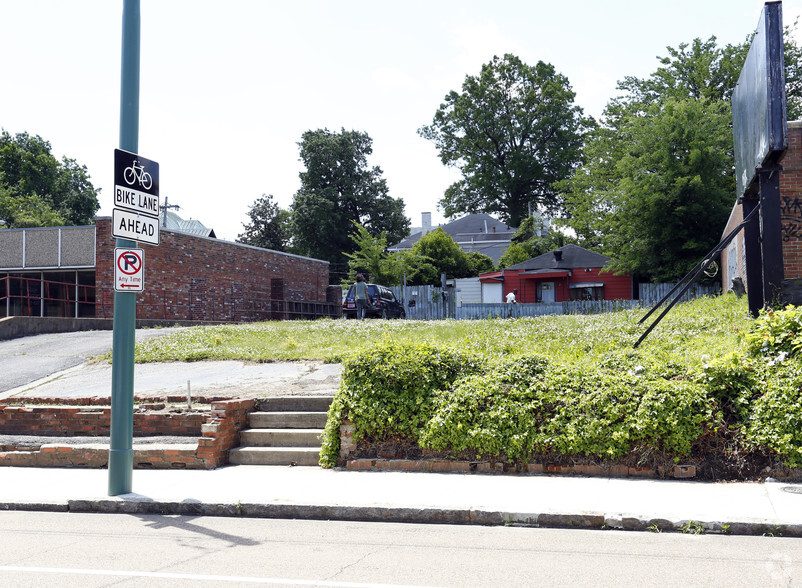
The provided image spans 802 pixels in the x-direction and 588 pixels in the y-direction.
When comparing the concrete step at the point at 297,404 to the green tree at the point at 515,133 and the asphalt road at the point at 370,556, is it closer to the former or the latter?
the asphalt road at the point at 370,556

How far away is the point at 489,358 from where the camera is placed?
9961 mm

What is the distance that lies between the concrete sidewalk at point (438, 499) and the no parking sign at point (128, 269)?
228cm

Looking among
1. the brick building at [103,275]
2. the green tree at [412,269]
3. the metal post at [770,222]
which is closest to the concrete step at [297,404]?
the metal post at [770,222]

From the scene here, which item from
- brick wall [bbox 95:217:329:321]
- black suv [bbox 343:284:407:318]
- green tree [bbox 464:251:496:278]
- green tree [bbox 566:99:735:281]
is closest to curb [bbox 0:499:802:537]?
brick wall [bbox 95:217:329:321]

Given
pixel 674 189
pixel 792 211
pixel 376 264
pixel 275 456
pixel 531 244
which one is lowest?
pixel 275 456

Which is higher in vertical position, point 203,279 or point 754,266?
point 203,279

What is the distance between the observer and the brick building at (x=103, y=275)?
27203mm

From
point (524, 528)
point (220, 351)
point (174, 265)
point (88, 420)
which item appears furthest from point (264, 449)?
point (174, 265)

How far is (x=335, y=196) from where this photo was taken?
65.4m

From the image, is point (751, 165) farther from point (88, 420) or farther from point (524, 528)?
point (88, 420)

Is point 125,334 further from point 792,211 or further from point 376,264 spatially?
point 376,264

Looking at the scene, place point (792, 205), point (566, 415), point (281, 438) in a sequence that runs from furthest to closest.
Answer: point (792, 205), point (281, 438), point (566, 415)

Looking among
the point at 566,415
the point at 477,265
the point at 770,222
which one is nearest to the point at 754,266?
the point at 770,222

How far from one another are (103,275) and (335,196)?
39.6 metres
